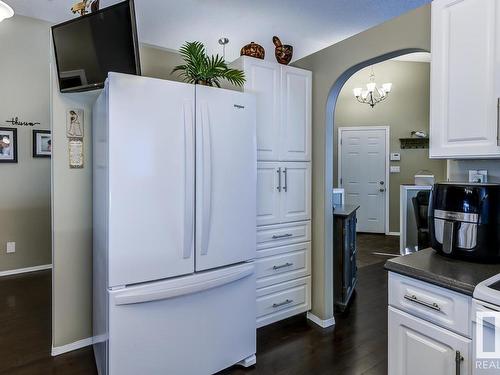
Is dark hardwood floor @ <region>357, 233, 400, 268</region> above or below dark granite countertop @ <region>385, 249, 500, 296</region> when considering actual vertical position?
below

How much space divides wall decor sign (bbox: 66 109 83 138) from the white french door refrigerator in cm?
55

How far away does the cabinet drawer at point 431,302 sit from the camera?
1.30 meters

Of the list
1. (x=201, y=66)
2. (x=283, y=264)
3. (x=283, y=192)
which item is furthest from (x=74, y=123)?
(x=283, y=264)

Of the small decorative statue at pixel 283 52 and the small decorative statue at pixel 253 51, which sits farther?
the small decorative statue at pixel 283 52

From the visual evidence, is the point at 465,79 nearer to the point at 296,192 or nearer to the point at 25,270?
the point at 296,192

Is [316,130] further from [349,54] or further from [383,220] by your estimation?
[383,220]

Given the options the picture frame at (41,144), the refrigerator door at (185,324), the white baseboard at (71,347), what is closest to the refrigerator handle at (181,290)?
the refrigerator door at (185,324)

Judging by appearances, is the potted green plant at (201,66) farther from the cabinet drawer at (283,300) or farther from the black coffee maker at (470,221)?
the cabinet drawer at (283,300)

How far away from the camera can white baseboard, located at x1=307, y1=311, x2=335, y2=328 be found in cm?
282

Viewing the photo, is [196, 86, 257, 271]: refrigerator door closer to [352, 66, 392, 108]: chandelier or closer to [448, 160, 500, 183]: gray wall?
[448, 160, 500, 183]: gray wall

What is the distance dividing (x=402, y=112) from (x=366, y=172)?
1418 mm

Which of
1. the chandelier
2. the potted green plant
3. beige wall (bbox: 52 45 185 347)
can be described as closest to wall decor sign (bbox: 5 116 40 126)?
beige wall (bbox: 52 45 185 347)

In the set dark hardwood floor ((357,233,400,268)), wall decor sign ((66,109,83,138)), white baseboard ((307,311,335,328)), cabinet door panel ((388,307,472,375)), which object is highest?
wall decor sign ((66,109,83,138))

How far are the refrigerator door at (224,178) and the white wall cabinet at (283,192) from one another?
1.14ft
